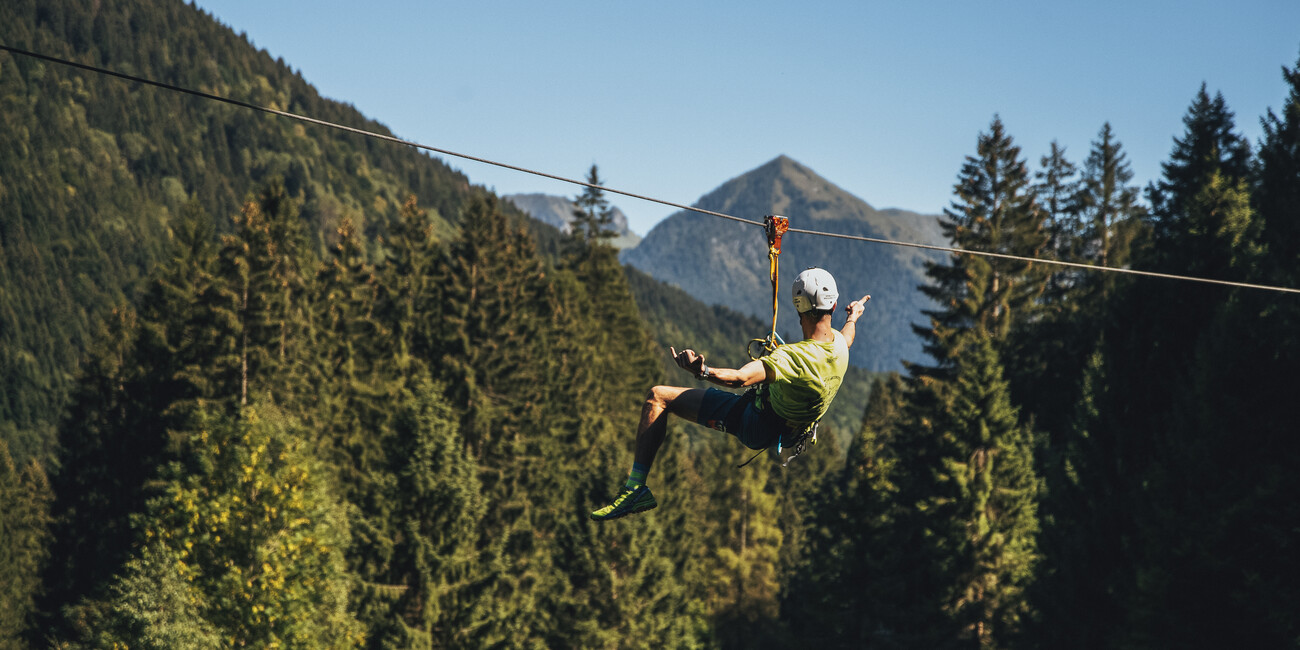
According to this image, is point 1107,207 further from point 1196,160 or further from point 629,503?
point 629,503

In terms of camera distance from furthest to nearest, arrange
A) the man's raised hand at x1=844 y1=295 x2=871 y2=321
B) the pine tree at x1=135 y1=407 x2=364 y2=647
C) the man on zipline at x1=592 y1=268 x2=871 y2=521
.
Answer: the pine tree at x1=135 y1=407 x2=364 y2=647
the man's raised hand at x1=844 y1=295 x2=871 y2=321
the man on zipline at x1=592 y1=268 x2=871 y2=521

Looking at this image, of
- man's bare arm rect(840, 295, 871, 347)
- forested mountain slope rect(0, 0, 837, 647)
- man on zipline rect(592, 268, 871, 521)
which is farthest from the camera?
forested mountain slope rect(0, 0, 837, 647)

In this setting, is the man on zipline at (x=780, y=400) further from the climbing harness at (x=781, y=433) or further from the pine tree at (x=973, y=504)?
the pine tree at (x=973, y=504)

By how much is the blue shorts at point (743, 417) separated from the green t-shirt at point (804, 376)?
18cm

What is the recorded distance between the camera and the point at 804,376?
7730 mm

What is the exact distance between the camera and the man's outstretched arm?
6719mm

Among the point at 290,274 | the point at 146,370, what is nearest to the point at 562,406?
the point at 290,274

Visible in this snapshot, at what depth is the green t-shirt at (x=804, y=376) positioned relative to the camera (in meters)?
7.59

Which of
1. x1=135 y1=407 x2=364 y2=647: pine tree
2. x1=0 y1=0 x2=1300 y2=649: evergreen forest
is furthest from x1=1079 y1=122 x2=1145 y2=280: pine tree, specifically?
x1=135 y1=407 x2=364 y2=647: pine tree

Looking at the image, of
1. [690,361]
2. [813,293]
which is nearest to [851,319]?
[813,293]

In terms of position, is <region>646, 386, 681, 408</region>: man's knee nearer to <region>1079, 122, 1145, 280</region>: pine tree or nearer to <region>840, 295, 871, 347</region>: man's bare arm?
<region>840, 295, 871, 347</region>: man's bare arm

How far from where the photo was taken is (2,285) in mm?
133500

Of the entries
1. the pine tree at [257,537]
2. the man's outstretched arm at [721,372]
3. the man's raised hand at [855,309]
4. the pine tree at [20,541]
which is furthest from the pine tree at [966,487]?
the pine tree at [20,541]

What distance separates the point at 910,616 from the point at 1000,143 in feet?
64.3
